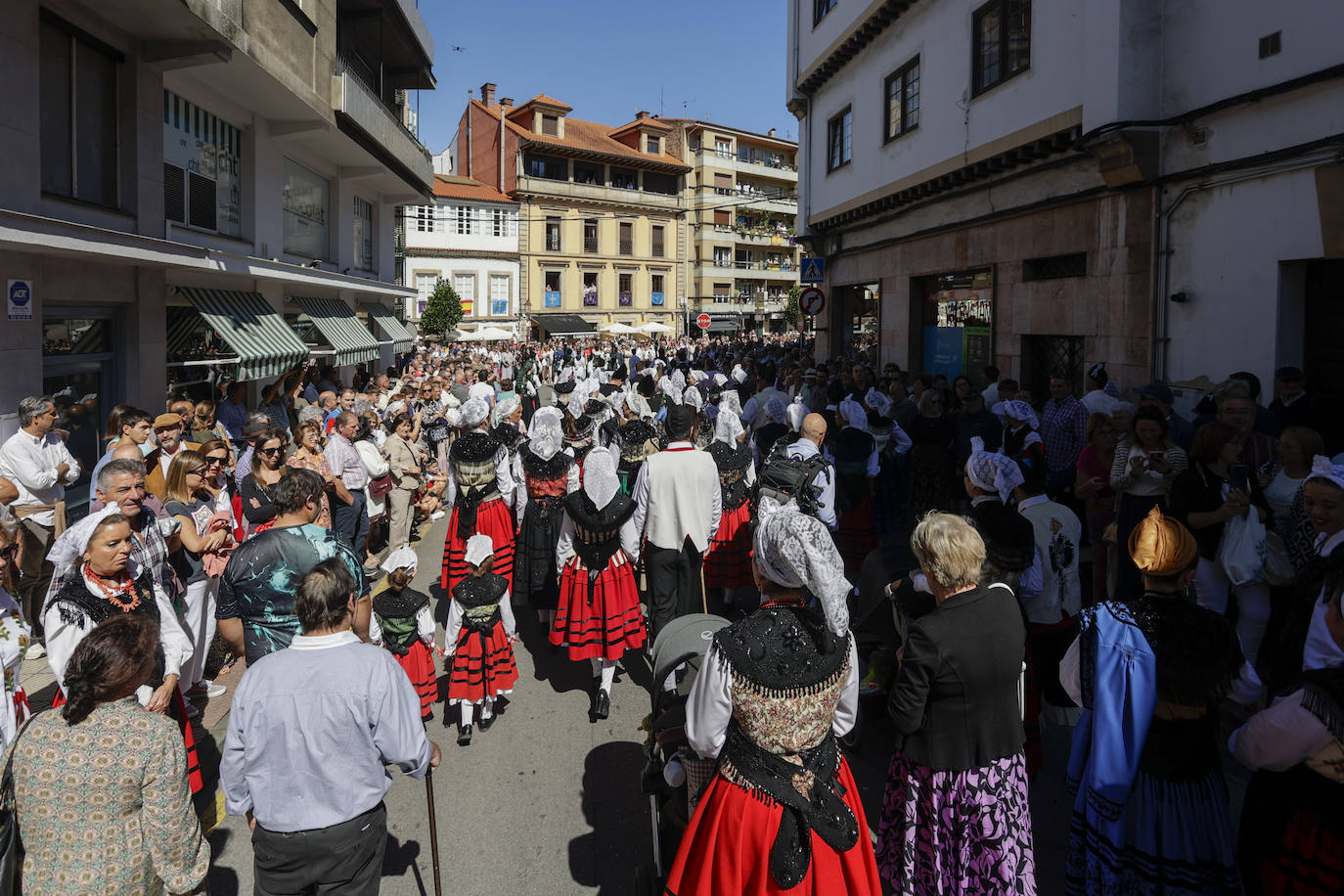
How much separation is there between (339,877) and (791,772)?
1.71 metres

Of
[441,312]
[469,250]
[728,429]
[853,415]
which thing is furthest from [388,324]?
[469,250]

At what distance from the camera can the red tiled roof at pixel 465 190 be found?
45719mm

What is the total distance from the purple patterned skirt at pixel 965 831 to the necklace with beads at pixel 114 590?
12.2 feet

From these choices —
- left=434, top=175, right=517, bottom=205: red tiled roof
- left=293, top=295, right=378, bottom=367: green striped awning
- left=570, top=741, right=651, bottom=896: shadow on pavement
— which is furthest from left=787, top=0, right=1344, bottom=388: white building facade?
left=434, top=175, right=517, bottom=205: red tiled roof

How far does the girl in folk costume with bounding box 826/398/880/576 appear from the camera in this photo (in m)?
8.06

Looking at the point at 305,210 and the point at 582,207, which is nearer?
the point at 305,210

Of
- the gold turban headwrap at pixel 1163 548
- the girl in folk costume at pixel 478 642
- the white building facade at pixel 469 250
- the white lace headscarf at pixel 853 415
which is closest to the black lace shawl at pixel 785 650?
the gold turban headwrap at pixel 1163 548

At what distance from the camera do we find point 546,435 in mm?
6645

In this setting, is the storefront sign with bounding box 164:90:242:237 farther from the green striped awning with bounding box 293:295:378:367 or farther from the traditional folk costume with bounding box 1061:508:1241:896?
the traditional folk costume with bounding box 1061:508:1241:896

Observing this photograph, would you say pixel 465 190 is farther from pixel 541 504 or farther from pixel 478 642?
pixel 478 642

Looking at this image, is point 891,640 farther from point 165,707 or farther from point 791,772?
point 165,707

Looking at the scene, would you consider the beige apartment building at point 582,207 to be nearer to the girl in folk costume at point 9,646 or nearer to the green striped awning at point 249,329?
the green striped awning at point 249,329

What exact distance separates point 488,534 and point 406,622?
6.11ft

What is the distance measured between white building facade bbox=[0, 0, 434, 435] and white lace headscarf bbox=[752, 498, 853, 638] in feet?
23.3
